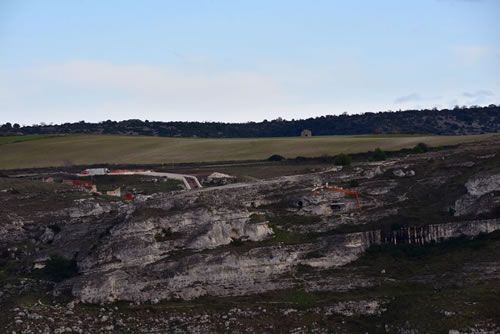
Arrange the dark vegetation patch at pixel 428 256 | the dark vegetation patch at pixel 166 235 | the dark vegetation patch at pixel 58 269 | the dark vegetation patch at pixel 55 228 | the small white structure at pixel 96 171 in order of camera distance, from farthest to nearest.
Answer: the small white structure at pixel 96 171 → the dark vegetation patch at pixel 55 228 → the dark vegetation patch at pixel 58 269 → the dark vegetation patch at pixel 166 235 → the dark vegetation patch at pixel 428 256

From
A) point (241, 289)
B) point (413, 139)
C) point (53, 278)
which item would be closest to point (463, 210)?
point (241, 289)

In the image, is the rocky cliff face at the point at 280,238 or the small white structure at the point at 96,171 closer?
the rocky cliff face at the point at 280,238

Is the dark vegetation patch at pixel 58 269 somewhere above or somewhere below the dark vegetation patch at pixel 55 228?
below

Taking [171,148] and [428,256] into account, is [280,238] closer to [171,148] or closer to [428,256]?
[428,256]

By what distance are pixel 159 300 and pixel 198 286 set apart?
2.89 meters

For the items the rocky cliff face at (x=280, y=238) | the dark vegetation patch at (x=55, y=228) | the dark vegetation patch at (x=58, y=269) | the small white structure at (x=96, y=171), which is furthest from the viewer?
the small white structure at (x=96, y=171)

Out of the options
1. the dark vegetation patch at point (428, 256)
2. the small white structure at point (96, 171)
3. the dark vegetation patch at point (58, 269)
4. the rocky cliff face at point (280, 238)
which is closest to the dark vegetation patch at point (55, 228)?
the rocky cliff face at point (280, 238)

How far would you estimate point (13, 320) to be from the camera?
56719 millimetres

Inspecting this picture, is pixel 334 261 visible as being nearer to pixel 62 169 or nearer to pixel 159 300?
pixel 159 300

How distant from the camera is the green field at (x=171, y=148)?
12631cm

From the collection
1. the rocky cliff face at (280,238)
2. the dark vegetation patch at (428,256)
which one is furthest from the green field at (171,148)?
the dark vegetation patch at (428,256)

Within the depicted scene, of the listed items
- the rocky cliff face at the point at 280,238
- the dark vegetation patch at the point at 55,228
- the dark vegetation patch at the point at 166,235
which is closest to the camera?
the rocky cliff face at the point at 280,238

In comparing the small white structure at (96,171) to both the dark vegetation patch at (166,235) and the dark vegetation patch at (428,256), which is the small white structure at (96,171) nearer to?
the dark vegetation patch at (166,235)

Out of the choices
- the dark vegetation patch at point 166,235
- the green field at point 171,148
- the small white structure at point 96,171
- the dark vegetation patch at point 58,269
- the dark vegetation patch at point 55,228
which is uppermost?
the green field at point 171,148
